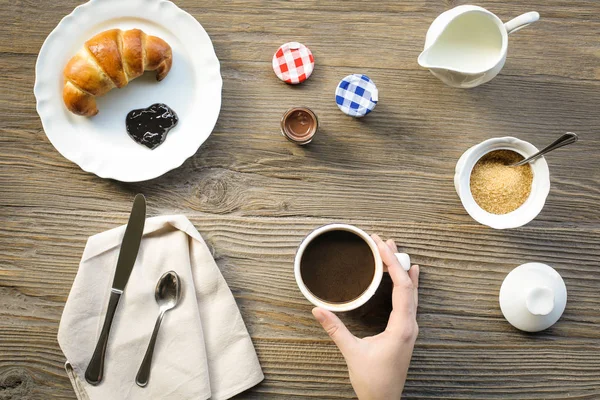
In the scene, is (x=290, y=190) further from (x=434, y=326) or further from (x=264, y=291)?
(x=434, y=326)

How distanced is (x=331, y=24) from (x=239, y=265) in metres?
0.68

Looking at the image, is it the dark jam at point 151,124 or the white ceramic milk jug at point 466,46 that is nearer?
the white ceramic milk jug at point 466,46

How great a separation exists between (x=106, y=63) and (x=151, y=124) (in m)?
0.18

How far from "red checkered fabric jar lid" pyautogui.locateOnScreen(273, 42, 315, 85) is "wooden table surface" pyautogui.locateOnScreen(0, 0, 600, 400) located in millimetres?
40

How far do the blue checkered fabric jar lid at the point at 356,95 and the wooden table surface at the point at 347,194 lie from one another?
5 cm

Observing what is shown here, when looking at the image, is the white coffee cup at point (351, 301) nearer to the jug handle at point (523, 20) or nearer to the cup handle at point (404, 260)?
the cup handle at point (404, 260)

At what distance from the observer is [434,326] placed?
133 cm

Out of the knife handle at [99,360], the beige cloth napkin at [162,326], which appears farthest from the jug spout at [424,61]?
the knife handle at [99,360]

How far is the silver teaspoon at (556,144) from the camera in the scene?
3.65 feet

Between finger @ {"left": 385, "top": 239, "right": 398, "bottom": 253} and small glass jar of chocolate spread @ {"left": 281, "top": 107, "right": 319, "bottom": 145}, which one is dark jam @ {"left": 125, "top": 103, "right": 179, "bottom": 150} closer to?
small glass jar of chocolate spread @ {"left": 281, "top": 107, "right": 319, "bottom": 145}

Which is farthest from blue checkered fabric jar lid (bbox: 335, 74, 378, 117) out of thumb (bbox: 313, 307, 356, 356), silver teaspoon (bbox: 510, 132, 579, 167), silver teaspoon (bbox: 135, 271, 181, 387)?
silver teaspoon (bbox: 135, 271, 181, 387)

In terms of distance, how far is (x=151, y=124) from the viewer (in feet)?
4.26

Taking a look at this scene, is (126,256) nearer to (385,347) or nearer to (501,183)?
(385,347)

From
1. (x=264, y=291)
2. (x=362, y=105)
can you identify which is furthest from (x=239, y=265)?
(x=362, y=105)
